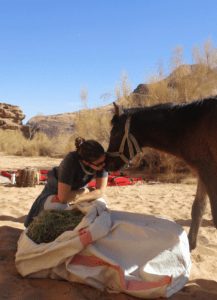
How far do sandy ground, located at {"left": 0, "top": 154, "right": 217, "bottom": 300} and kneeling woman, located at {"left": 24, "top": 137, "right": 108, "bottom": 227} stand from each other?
0.66 metres

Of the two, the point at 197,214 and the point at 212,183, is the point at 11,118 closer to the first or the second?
the point at 197,214

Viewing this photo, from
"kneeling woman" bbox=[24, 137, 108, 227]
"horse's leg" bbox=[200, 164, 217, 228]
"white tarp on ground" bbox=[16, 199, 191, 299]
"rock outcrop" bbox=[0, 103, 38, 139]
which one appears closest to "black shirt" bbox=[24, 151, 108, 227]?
"kneeling woman" bbox=[24, 137, 108, 227]

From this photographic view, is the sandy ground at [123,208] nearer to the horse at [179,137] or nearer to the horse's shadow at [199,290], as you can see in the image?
the horse's shadow at [199,290]

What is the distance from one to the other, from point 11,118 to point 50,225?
34333 millimetres

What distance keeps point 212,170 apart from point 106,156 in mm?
1200

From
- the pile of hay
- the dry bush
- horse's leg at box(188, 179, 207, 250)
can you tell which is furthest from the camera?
the dry bush

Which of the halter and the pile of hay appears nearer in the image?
the pile of hay

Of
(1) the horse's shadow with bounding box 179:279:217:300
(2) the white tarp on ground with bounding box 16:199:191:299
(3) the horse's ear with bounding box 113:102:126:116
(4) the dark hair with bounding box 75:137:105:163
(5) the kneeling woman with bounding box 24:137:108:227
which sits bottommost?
(1) the horse's shadow with bounding box 179:279:217:300

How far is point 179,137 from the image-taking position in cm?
250

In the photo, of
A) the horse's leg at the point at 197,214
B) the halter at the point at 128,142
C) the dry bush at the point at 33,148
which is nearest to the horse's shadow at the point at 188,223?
the horse's leg at the point at 197,214

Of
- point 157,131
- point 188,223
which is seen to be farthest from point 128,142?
point 188,223

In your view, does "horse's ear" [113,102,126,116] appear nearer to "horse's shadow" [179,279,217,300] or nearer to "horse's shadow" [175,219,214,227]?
"horse's shadow" [179,279,217,300]

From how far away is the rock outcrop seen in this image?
1164 inches

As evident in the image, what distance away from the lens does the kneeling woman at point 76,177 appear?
2.48 metres
